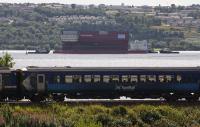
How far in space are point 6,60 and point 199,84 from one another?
2999 cm

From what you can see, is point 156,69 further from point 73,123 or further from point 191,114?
point 73,123

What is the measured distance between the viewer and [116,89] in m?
60.8

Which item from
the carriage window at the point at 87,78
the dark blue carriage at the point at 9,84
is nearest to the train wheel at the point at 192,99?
the carriage window at the point at 87,78

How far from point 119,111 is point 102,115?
2.74 m

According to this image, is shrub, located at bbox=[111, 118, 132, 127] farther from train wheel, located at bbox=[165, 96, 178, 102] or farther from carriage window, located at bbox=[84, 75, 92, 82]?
train wheel, located at bbox=[165, 96, 178, 102]

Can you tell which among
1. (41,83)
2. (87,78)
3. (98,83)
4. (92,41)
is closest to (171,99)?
(98,83)

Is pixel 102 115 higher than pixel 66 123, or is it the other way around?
pixel 66 123

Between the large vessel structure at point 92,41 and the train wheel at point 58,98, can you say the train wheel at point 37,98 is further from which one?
the large vessel structure at point 92,41

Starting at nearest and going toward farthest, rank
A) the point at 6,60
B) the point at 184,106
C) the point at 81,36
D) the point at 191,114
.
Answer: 1. the point at 191,114
2. the point at 184,106
3. the point at 6,60
4. the point at 81,36

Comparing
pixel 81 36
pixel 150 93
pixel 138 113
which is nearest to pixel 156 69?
pixel 150 93

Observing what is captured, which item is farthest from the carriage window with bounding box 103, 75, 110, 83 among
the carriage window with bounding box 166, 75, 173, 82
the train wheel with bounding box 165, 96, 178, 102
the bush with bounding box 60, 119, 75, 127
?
the bush with bounding box 60, 119, 75, 127

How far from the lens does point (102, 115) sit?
50.3 m

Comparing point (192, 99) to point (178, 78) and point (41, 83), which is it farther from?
point (41, 83)

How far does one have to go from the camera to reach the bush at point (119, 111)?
5250cm
